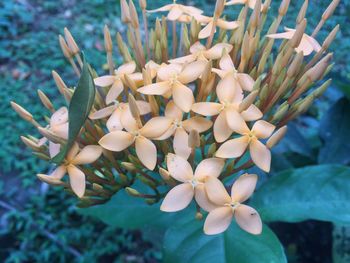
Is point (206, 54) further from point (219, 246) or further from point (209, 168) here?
point (219, 246)

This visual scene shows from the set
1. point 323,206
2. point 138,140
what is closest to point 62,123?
point 138,140

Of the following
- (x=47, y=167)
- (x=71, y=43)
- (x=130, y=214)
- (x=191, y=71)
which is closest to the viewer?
(x=191, y=71)

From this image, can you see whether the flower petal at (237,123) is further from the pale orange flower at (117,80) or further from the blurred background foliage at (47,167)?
the blurred background foliage at (47,167)

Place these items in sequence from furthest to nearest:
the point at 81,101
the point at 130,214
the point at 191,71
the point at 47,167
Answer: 1. the point at 47,167
2. the point at 130,214
3. the point at 191,71
4. the point at 81,101

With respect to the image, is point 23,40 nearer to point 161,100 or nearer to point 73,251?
point 73,251

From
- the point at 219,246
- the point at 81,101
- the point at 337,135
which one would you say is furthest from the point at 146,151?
the point at 337,135
